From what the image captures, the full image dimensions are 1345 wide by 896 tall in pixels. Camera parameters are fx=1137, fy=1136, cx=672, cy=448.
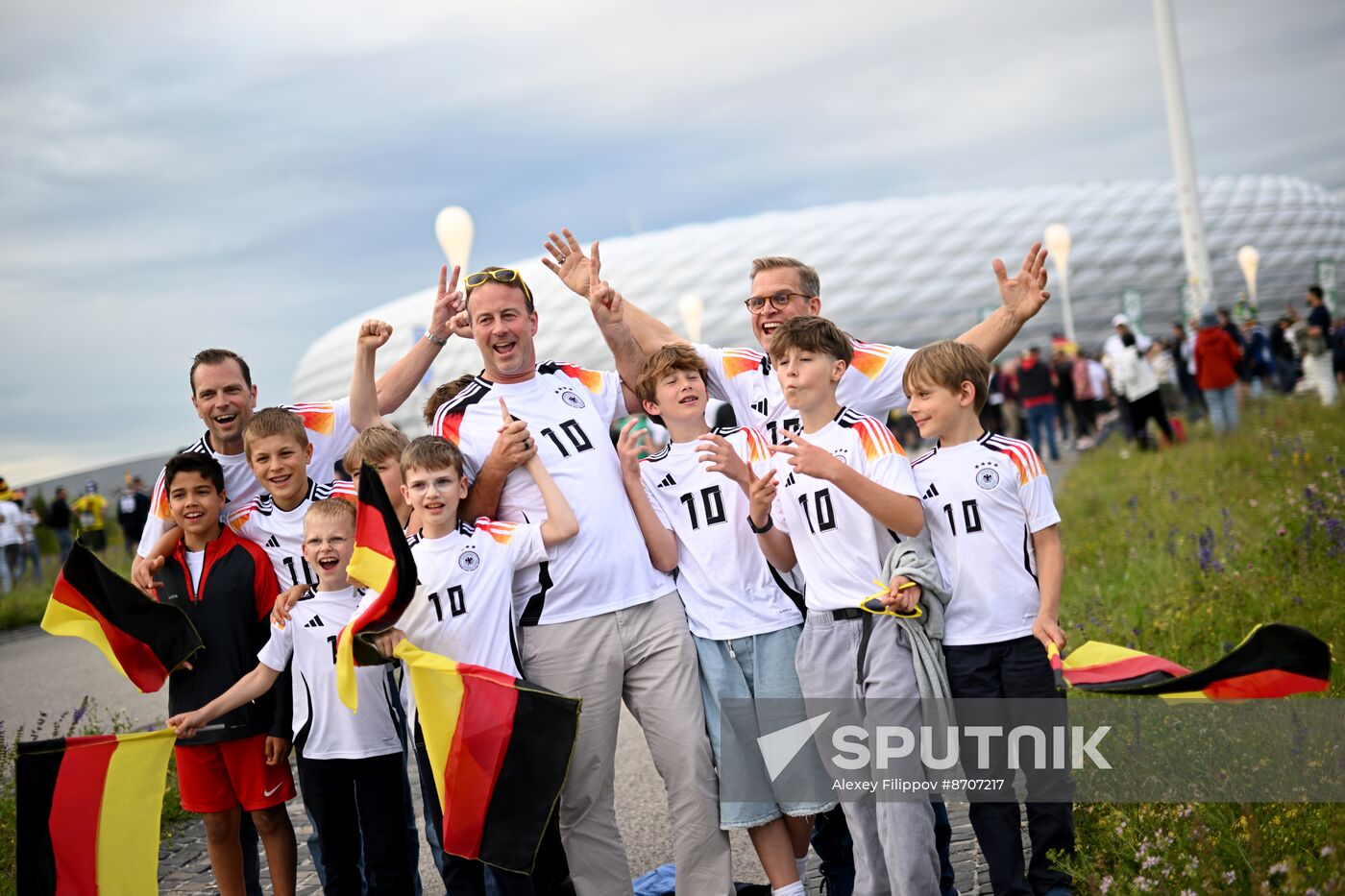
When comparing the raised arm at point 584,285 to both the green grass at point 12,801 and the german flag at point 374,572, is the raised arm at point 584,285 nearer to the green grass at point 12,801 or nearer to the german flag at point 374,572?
the german flag at point 374,572

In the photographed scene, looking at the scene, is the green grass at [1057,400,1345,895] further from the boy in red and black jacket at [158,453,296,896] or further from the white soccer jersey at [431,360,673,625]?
the boy in red and black jacket at [158,453,296,896]

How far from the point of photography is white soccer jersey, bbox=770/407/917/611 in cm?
384

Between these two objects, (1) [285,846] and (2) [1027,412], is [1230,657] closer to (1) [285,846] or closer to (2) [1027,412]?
(1) [285,846]

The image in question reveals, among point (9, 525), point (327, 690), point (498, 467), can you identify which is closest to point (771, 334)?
point (498, 467)

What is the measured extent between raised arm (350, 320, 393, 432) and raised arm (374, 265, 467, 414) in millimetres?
109

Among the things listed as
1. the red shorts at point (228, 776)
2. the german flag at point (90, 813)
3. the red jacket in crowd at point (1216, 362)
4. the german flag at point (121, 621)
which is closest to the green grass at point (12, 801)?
the german flag at point (90, 813)

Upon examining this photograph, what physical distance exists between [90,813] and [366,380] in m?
1.91

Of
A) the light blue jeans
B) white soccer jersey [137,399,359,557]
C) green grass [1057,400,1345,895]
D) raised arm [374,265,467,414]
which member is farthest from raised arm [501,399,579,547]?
the light blue jeans

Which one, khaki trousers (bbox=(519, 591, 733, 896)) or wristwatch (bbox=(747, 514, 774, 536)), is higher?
wristwatch (bbox=(747, 514, 774, 536))

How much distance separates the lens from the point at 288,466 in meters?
4.46

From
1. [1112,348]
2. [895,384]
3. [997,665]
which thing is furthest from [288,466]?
[1112,348]

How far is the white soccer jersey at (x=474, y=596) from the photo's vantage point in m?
3.93

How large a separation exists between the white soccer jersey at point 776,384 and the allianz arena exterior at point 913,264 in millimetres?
46591

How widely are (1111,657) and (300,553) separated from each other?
306 centimetres
